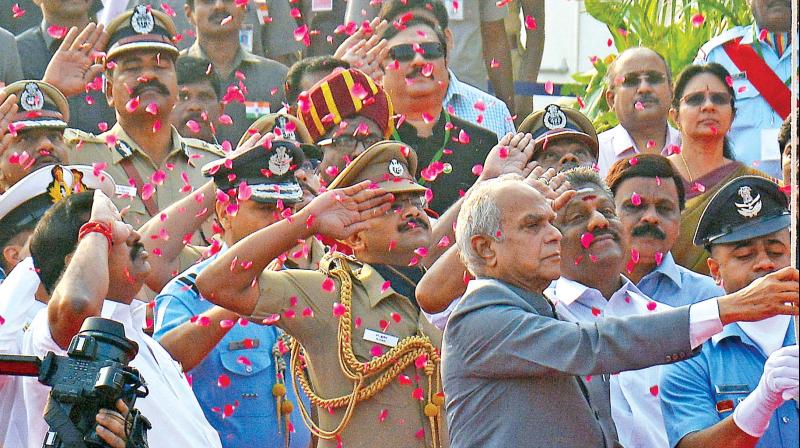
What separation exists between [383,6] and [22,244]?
2.17 metres

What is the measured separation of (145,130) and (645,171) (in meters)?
2.34

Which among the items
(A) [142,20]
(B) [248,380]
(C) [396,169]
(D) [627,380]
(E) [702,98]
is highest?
(A) [142,20]

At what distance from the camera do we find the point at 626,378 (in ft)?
20.7

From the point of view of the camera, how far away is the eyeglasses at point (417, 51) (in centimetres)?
823

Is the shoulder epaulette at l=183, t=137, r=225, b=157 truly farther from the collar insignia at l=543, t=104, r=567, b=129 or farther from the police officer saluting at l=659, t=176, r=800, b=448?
the police officer saluting at l=659, t=176, r=800, b=448

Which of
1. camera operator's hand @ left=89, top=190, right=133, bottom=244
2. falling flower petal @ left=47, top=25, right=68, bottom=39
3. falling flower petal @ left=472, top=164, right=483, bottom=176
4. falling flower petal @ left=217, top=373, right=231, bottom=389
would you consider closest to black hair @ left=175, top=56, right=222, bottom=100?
falling flower petal @ left=47, top=25, right=68, bottom=39

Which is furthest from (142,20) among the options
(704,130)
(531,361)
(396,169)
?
(531,361)

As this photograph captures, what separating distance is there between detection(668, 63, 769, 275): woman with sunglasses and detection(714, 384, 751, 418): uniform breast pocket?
170 centimetres

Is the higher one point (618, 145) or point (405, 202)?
point (405, 202)

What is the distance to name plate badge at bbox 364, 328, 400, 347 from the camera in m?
6.59

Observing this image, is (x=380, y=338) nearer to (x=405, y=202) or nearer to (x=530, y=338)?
(x=405, y=202)

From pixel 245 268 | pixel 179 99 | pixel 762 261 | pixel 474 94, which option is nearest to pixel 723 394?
pixel 762 261

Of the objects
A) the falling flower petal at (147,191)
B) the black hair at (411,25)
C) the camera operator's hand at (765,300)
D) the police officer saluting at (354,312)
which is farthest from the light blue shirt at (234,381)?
the camera operator's hand at (765,300)

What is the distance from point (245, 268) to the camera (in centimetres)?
624
